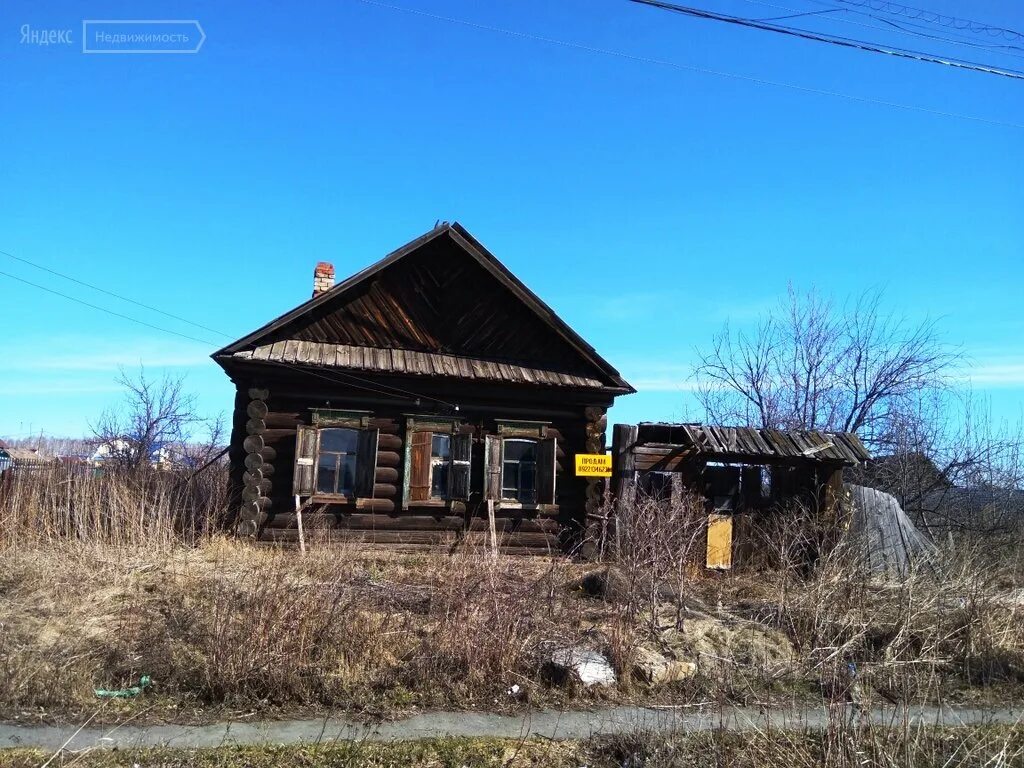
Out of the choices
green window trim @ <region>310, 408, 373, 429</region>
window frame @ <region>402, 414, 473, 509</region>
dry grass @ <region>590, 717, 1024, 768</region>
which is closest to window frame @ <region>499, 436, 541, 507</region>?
window frame @ <region>402, 414, 473, 509</region>

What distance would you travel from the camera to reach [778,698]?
6816 mm

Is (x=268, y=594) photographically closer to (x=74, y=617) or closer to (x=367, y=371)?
(x=74, y=617)

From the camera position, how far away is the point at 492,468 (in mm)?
14383

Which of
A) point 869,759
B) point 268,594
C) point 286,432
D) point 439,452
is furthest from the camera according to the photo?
point 439,452

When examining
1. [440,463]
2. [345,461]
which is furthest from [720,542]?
[345,461]

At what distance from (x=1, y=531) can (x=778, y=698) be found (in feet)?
33.2

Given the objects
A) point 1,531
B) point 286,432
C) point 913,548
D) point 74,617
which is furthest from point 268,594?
point 913,548

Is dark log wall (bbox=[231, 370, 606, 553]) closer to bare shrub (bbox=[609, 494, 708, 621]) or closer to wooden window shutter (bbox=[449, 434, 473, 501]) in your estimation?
wooden window shutter (bbox=[449, 434, 473, 501])

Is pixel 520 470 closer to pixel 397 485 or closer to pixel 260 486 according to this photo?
pixel 397 485

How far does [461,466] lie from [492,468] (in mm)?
577

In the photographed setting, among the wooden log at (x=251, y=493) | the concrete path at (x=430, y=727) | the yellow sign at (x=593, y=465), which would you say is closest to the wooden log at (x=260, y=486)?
the wooden log at (x=251, y=493)

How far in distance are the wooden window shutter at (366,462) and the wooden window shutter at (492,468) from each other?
2012 millimetres

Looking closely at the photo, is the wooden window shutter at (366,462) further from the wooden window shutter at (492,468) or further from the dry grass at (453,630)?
the dry grass at (453,630)

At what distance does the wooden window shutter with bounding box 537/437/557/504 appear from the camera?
14.8 metres
